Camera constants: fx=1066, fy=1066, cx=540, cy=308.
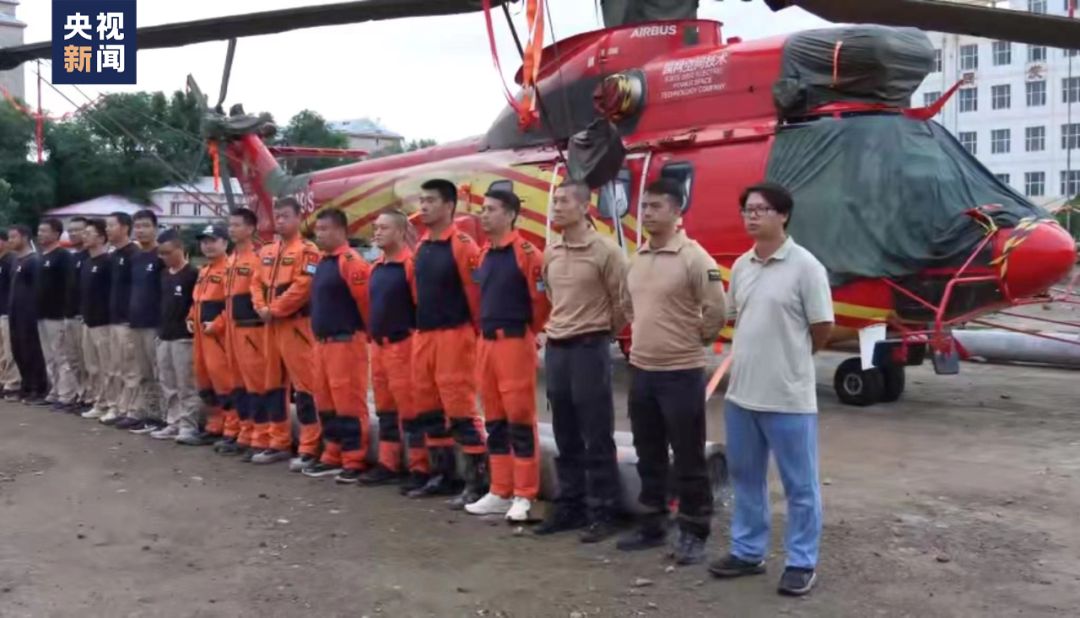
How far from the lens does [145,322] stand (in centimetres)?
853

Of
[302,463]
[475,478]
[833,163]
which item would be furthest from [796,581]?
[833,163]

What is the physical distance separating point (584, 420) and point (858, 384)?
15.0ft

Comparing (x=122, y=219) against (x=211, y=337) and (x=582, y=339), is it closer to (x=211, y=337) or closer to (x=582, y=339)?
(x=211, y=337)

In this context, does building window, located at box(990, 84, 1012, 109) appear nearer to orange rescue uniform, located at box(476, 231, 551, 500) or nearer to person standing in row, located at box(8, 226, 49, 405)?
person standing in row, located at box(8, 226, 49, 405)

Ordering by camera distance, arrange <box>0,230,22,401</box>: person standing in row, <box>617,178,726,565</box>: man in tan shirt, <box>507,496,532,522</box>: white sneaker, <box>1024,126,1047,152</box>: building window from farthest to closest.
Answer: <box>1024,126,1047,152</box>: building window, <box>0,230,22,401</box>: person standing in row, <box>507,496,532,522</box>: white sneaker, <box>617,178,726,565</box>: man in tan shirt

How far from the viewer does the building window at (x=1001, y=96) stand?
190 ft

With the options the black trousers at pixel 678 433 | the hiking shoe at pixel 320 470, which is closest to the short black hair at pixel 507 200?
the black trousers at pixel 678 433

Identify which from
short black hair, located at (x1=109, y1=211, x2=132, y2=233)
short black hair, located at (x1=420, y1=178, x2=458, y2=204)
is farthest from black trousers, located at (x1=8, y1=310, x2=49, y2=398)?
short black hair, located at (x1=420, y1=178, x2=458, y2=204)

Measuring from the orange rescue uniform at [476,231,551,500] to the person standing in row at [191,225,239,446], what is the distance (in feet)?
9.25

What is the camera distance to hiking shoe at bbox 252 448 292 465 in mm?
7379

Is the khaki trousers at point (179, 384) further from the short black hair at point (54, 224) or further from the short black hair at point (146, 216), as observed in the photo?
the short black hair at point (54, 224)

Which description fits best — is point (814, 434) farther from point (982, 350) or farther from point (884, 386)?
point (982, 350)

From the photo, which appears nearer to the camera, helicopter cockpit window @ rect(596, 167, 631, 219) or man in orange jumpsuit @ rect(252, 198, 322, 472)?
man in orange jumpsuit @ rect(252, 198, 322, 472)

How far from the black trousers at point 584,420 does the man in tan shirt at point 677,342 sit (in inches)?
13.2
